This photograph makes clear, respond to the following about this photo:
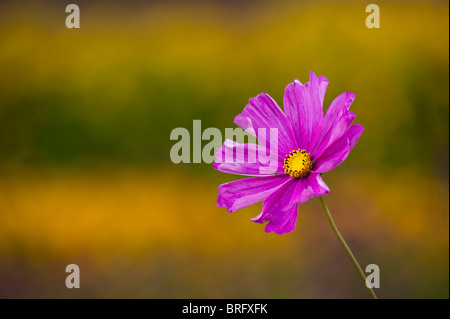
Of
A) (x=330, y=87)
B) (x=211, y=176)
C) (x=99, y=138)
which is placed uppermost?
(x=330, y=87)

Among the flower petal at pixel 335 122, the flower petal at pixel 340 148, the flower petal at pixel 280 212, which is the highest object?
the flower petal at pixel 335 122

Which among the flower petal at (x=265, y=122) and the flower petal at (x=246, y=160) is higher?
the flower petal at (x=265, y=122)

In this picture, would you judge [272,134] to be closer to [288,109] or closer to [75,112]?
[288,109]

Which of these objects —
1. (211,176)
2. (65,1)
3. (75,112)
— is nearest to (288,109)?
(211,176)

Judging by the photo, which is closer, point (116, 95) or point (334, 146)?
point (334, 146)
